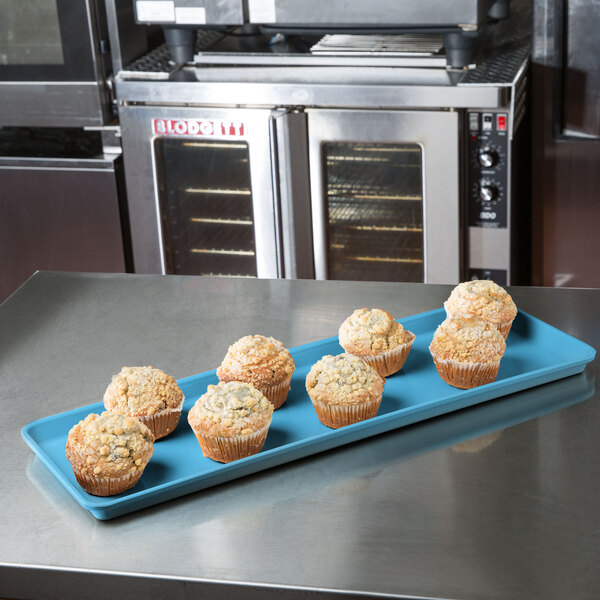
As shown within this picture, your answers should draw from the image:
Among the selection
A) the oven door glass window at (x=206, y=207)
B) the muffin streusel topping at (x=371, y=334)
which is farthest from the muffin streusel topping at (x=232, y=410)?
the oven door glass window at (x=206, y=207)

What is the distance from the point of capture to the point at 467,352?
52.3 inches

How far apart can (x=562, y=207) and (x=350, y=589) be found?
6.52 feet

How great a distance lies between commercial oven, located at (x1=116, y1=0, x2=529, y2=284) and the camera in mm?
2580

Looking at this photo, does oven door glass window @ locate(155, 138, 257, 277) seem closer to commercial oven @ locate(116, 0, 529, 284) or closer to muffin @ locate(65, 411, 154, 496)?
commercial oven @ locate(116, 0, 529, 284)

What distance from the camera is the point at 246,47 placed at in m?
2.90

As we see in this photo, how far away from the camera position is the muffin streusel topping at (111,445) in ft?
3.70

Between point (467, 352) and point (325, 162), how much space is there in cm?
148

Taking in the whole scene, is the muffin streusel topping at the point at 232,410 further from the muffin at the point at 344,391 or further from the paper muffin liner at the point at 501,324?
the paper muffin liner at the point at 501,324

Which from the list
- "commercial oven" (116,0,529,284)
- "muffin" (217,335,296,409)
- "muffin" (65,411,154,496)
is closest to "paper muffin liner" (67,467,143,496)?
"muffin" (65,411,154,496)

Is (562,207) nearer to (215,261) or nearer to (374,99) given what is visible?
(374,99)

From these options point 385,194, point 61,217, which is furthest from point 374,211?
point 61,217

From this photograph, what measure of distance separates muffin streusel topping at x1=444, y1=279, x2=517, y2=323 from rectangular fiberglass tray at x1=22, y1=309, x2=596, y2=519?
7 cm

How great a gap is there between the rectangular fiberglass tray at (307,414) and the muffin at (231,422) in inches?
0.9

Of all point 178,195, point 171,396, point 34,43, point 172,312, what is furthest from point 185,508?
point 34,43
